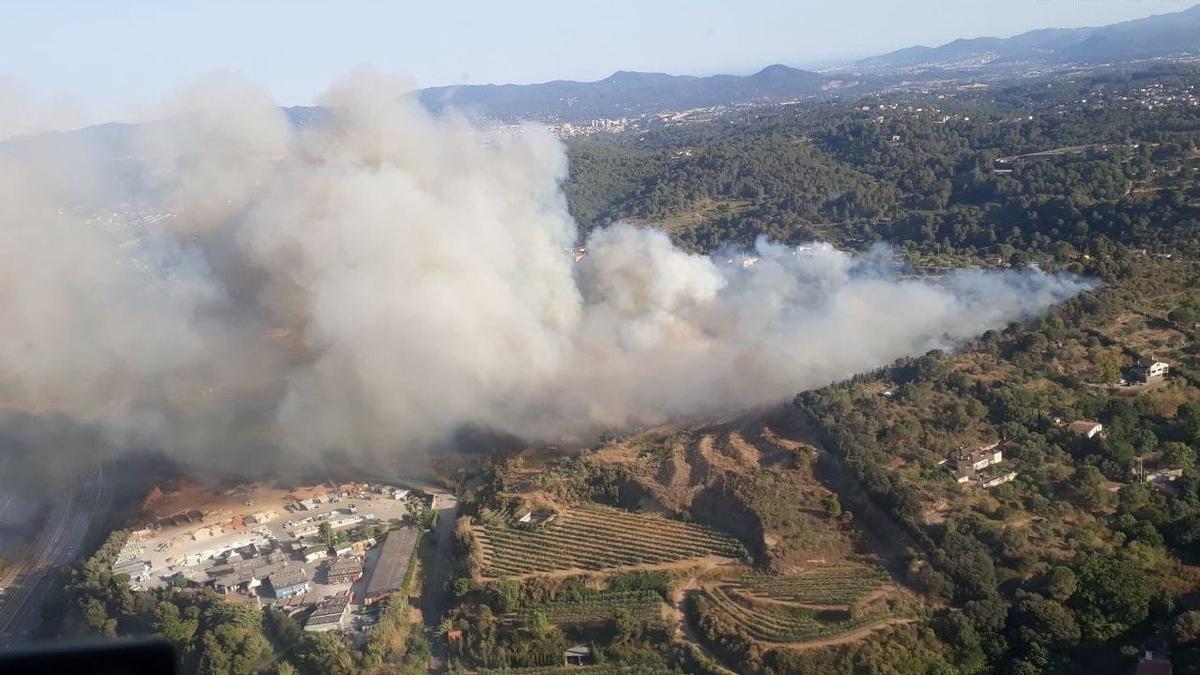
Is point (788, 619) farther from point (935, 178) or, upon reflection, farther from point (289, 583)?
point (935, 178)

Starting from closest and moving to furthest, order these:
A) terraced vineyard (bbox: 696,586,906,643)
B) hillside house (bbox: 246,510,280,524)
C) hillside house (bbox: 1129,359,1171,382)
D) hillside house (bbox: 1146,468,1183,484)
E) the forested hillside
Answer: terraced vineyard (bbox: 696,586,906,643) → hillside house (bbox: 1146,468,1183,484) → hillside house (bbox: 246,510,280,524) → hillside house (bbox: 1129,359,1171,382) → the forested hillside

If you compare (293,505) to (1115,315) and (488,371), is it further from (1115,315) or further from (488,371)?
(1115,315)

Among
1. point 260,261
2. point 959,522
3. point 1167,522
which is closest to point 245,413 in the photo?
point 260,261

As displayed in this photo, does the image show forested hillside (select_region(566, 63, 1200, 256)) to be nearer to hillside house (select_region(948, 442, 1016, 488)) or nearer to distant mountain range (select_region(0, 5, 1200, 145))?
hillside house (select_region(948, 442, 1016, 488))

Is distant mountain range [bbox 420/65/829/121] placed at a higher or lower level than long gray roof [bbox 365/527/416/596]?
higher

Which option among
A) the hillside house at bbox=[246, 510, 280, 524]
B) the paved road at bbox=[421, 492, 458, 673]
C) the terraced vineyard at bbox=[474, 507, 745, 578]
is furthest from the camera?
the hillside house at bbox=[246, 510, 280, 524]

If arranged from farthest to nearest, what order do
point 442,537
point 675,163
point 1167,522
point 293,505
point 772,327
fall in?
point 675,163, point 772,327, point 293,505, point 442,537, point 1167,522

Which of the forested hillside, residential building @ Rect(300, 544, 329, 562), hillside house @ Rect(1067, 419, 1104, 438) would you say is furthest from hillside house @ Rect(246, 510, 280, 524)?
the forested hillside

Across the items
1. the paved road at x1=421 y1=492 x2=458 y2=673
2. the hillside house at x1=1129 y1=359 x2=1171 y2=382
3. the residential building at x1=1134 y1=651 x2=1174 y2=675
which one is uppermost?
the hillside house at x1=1129 y1=359 x2=1171 y2=382
